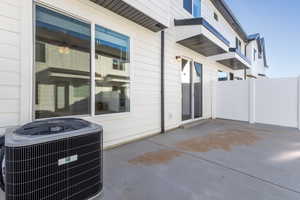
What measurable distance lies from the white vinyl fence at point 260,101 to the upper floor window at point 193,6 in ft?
10.5

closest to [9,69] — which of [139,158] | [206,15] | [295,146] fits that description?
[139,158]

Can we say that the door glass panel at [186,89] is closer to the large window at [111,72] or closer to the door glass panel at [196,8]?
the door glass panel at [196,8]

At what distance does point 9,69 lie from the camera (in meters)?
2.07

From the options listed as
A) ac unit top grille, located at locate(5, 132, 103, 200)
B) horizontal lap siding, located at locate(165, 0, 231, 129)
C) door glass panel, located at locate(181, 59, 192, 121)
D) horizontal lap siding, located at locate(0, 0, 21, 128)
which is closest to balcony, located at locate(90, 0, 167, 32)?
horizontal lap siding, located at locate(165, 0, 231, 129)

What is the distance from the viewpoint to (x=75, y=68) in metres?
2.84

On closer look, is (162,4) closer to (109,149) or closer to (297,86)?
(109,149)

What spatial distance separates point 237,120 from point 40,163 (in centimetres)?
720

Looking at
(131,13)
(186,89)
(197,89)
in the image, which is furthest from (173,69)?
(131,13)

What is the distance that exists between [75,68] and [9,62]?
92 centimetres

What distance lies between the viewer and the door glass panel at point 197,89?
6.32 metres

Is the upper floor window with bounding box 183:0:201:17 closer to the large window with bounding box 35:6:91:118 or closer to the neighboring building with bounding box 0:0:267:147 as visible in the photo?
the neighboring building with bounding box 0:0:267:147

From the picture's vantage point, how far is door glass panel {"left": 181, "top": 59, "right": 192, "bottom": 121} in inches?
224

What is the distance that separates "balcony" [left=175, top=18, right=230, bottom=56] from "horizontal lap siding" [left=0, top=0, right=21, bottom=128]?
3952 millimetres

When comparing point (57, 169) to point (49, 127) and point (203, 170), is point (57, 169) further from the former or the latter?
point (203, 170)
